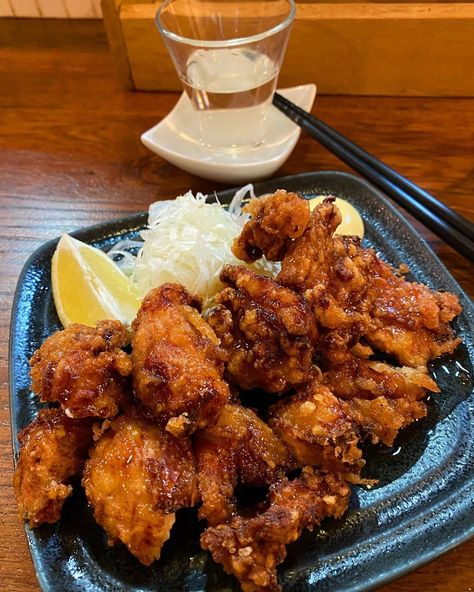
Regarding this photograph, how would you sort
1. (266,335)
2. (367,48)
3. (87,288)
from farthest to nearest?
(367,48) → (87,288) → (266,335)

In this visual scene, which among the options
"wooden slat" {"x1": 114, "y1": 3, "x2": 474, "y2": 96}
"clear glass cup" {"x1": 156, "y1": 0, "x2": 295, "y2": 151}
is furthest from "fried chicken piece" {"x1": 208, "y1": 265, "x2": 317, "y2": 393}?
"wooden slat" {"x1": 114, "y1": 3, "x2": 474, "y2": 96}

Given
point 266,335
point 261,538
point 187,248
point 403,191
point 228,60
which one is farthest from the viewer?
point 228,60

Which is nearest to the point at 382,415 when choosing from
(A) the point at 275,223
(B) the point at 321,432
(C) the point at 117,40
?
(B) the point at 321,432

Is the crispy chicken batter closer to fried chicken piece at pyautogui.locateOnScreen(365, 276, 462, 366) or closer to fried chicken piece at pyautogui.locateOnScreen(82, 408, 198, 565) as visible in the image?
fried chicken piece at pyautogui.locateOnScreen(365, 276, 462, 366)

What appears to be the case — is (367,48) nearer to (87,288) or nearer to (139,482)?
(87,288)

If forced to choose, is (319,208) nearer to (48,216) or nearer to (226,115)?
(226,115)
